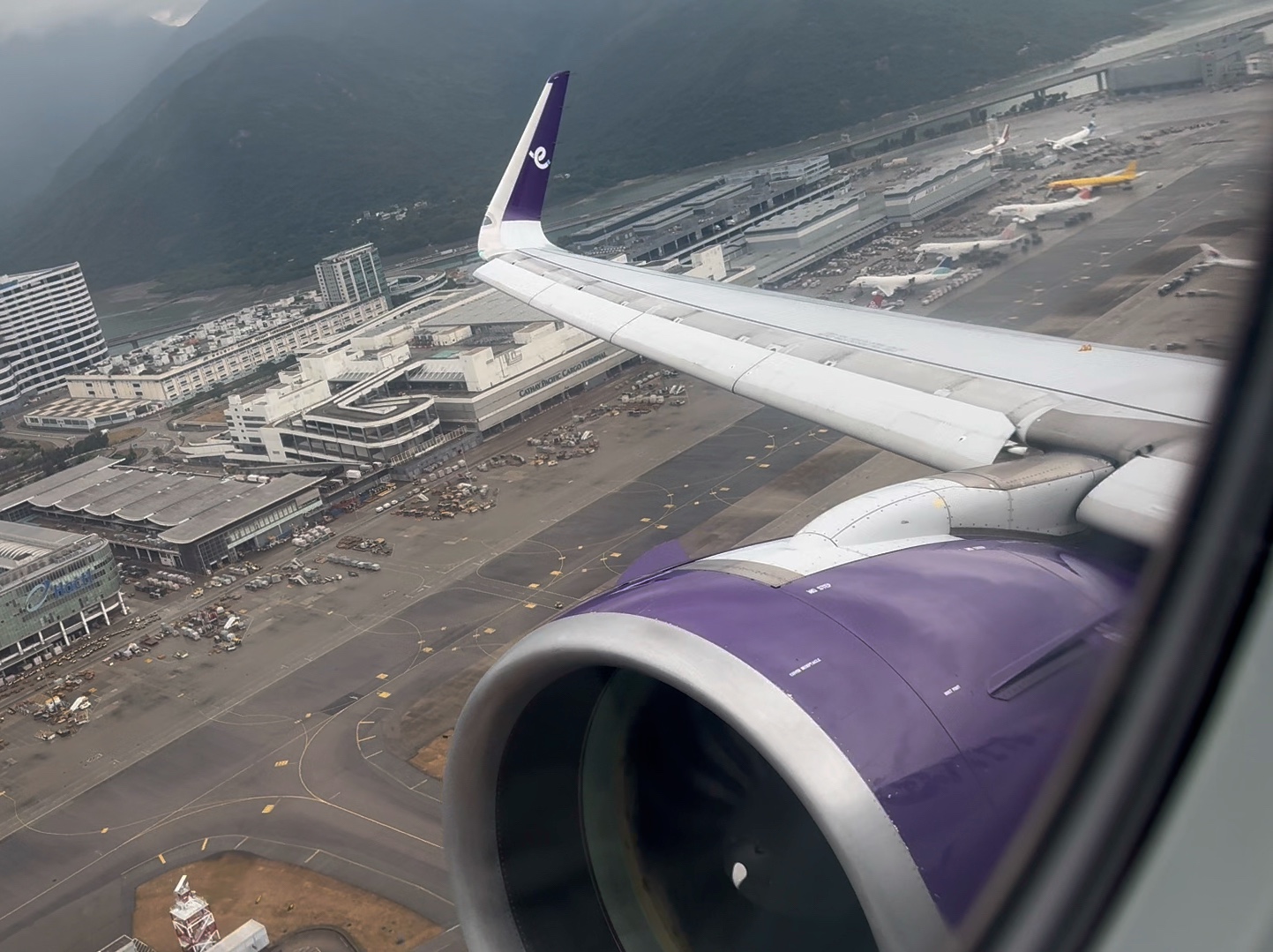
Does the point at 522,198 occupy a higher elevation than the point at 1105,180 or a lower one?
higher

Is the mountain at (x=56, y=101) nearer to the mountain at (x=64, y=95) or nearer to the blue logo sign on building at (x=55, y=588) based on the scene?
the mountain at (x=64, y=95)

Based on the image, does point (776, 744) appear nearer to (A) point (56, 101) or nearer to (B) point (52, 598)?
(B) point (52, 598)

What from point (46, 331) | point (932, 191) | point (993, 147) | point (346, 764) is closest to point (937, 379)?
point (346, 764)

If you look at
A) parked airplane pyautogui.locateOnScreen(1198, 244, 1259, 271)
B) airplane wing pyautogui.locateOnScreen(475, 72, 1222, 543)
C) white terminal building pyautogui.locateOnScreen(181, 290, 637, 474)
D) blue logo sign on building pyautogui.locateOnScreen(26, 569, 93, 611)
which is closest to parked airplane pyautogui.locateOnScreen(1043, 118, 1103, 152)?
white terminal building pyautogui.locateOnScreen(181, 290, 637, 474)

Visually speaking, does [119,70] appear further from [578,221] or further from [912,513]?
[912,513]

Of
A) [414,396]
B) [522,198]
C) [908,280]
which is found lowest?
[414,396]

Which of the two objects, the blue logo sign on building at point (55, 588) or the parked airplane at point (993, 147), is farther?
the parked airplane at point (993, 147)

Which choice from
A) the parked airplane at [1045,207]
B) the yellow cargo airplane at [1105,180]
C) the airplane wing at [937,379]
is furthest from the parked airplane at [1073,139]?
the airplane wing at [937,379]

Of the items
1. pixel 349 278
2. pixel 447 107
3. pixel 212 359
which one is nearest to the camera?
pixel 212 359
